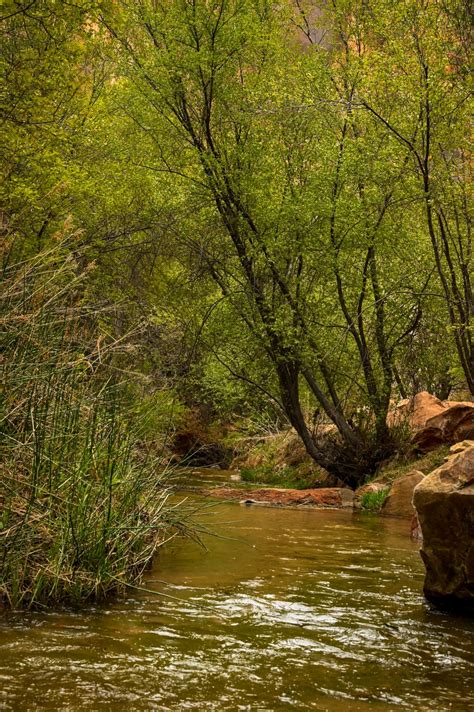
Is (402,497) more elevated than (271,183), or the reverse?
(271,183)

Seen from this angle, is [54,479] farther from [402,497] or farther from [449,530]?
[402,497]

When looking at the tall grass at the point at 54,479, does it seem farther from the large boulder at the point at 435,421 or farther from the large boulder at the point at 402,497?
the large boulder at the point at 435,421

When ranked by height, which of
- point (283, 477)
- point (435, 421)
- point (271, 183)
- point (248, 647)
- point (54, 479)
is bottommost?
point (248, 647)

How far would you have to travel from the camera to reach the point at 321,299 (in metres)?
16.3

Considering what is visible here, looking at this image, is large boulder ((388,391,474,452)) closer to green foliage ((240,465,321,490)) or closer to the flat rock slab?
the flat rock slab

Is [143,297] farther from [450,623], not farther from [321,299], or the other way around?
[450,623]

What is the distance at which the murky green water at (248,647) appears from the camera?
4.05 m

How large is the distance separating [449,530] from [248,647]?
228 cm

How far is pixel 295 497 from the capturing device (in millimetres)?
15008

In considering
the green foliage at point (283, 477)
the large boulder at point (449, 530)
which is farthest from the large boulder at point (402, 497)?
the large boulder at point (449, 530)

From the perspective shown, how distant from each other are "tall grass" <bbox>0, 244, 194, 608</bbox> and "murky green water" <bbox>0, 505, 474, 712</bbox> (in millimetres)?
301

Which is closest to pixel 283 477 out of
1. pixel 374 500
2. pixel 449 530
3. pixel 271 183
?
pixel 374 500

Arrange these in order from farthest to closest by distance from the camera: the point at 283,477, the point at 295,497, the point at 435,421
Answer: the point at 283,477 < the point at 435,421 < the point at 295,497

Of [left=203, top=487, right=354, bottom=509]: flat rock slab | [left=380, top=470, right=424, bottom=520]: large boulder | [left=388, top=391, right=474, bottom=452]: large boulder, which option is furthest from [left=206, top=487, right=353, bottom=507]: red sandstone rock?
[left=388, top=391, right=474, bottom=452]: large boulder
